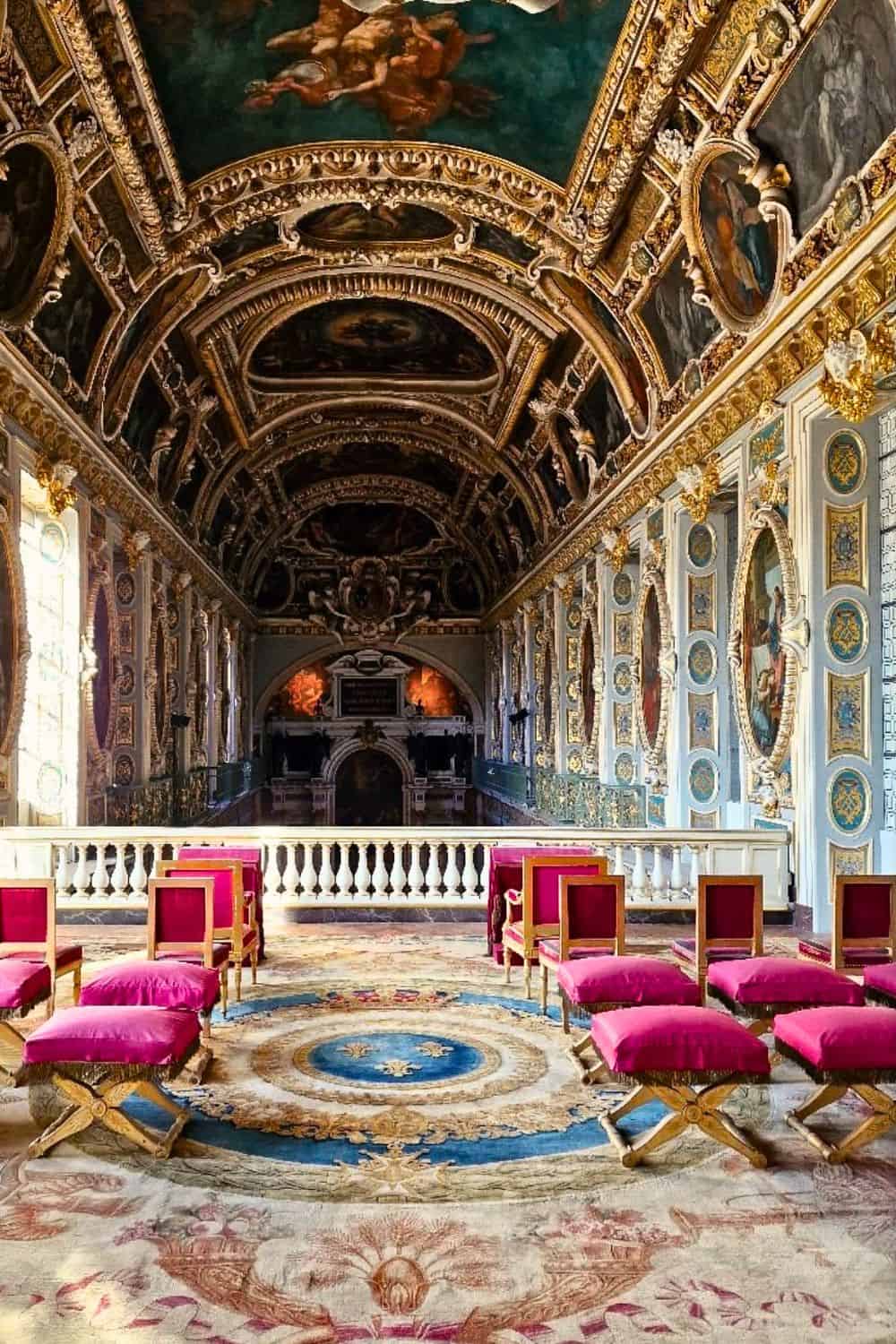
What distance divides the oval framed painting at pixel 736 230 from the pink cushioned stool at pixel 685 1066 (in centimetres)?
838

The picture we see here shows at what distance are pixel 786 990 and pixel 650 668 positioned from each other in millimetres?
10955

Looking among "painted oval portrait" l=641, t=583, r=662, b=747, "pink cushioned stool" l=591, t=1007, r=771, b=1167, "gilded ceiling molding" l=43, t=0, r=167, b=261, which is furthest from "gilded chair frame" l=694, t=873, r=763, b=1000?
"gilded ceiling molding" l=43, t=0, r=167, b=261

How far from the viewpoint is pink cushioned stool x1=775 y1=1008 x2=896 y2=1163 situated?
511 centimetres

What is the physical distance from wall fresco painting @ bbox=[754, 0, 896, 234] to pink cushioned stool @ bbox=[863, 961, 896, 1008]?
6472 mm

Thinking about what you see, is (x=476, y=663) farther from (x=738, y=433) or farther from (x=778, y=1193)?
(x=778, y=1193)

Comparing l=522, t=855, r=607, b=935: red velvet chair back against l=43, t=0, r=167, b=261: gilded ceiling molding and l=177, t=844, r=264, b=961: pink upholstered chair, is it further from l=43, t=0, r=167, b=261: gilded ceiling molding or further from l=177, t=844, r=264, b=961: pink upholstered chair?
l=43, t=0, r=167, b=261: gilded ceiling molding

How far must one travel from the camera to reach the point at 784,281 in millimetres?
10969

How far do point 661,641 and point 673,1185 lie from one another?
11.9 meters

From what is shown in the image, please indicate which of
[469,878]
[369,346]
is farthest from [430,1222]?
[369,346]

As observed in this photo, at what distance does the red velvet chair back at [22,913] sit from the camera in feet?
24.7

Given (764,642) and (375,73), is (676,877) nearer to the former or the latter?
(764,642)

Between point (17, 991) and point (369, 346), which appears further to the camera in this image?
point (369, 346)

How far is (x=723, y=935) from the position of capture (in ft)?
24.8

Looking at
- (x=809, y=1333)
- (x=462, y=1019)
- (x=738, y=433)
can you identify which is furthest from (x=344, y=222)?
(x=809, y=1333)
